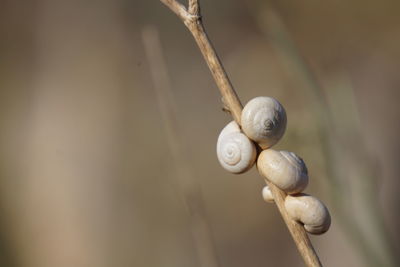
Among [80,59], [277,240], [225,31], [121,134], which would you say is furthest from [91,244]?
[225,31]

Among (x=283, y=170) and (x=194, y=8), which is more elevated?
(x=194, y=8)

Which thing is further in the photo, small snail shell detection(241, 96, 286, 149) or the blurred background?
the blurred background

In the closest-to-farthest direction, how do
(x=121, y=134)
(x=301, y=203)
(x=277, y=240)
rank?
(x=301, y=203) → (x=277, y=240) → (x=121, y=134)

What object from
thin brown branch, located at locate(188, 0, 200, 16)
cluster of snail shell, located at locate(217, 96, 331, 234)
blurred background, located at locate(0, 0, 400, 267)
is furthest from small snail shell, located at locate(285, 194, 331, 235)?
blurred background, located at locate(0, 0, 400, 267)

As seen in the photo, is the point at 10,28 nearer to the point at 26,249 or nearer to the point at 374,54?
the point at 26,249

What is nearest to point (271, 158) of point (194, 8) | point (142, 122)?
point (194, 8)

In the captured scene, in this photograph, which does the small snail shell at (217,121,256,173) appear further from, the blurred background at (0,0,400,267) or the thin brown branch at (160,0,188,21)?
the blurred background at (0,0,400,267)

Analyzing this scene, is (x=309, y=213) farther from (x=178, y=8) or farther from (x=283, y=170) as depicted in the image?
(x=178, y=8)
